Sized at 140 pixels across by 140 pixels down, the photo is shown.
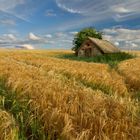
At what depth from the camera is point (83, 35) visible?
83500mm

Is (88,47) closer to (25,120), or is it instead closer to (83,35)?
(83,35)

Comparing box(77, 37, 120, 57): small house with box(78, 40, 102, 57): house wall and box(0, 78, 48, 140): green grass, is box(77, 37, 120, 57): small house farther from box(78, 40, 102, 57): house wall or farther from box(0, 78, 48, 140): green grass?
box(0, 78, 48, 140): green grass

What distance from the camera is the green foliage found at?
82.7 meters

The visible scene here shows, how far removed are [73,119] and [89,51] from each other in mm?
64820

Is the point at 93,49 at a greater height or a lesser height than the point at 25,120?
lesser

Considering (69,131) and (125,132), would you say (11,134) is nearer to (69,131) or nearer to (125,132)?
(69,131)

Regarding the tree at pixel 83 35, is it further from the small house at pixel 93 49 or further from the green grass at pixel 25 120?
the green grass at pixel 25 120

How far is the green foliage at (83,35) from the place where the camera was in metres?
82.7

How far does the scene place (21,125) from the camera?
679cm

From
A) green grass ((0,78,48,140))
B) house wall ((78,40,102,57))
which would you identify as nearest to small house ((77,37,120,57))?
house wall ((78,40,102,57))

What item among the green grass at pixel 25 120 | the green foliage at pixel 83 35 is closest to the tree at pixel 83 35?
the green foliage at pixel 83 35

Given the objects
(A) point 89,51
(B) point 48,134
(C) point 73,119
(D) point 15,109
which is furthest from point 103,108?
(A) point 89,51

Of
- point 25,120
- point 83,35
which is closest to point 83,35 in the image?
point 83,35

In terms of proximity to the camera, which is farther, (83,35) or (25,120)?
(83,35)
